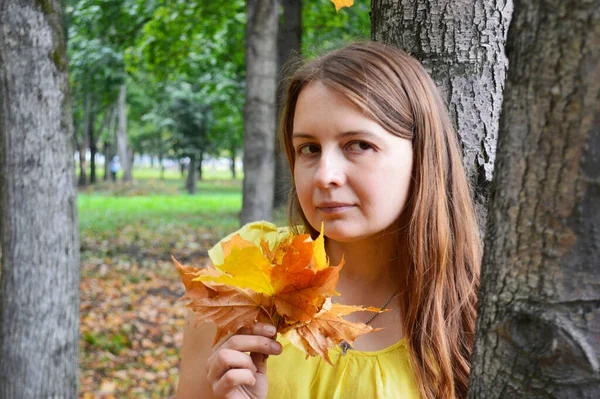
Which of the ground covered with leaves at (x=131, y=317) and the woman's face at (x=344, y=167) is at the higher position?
the woman's face at (x=344, y=167)

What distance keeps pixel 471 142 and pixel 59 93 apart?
212 cm

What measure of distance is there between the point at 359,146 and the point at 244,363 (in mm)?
588

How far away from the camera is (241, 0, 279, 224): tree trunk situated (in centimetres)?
558

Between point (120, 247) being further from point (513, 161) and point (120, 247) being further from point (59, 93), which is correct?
point (513, 161)

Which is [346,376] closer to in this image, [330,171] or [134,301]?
[330,171]

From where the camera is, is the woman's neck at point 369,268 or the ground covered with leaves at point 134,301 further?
the ground covered with leaves at point 134,301

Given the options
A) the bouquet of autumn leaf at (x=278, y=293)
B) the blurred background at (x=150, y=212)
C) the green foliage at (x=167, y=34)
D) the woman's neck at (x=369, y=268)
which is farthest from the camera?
the green foliage at (x=167, y=34)

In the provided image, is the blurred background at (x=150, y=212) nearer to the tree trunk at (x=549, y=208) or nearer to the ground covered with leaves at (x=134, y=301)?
the ground covered with leaves at (x=134, y=301)

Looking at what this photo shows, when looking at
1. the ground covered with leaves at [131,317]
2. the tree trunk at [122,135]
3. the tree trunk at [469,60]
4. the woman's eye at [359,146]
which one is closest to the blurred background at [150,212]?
the ground covered with leaves at [131,317]

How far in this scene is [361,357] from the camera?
5.03 ft

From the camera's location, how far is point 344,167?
54.1 inches

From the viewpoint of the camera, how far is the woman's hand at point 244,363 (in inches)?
47.4

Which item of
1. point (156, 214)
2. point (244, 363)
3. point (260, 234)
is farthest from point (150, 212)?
point (244, 363)

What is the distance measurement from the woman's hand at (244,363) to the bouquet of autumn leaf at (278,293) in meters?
0.03
